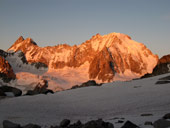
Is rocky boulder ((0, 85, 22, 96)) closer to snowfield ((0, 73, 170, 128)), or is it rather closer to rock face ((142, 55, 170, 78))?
snowfield ((0, 73, 170, 128))

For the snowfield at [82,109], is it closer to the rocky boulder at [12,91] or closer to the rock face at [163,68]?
the rocky boulder at [12,91]

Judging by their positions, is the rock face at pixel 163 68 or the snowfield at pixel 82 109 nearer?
the snowfield at pixel 82 109

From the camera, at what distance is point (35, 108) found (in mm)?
20047

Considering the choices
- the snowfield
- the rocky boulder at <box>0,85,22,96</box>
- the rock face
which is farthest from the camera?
the rock face

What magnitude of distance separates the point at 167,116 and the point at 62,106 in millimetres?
11118

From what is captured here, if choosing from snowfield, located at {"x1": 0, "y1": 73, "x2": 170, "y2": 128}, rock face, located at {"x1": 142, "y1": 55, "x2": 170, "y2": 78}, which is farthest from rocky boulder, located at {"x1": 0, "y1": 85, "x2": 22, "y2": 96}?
rock face, located at {"x1": 142, "y1": 55, "x2": 170, "y2": 78}

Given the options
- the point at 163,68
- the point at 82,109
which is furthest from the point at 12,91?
the point at 163,68

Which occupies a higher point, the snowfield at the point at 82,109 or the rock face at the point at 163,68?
the rock face at the point at 163,68

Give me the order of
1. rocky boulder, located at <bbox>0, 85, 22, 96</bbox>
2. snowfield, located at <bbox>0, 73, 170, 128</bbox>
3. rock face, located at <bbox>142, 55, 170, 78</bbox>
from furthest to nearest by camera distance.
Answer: rock face, located at <bbox>142, 55, 170, 78</bbox> < rocky boulder, located at <bbox>0, 85, 22, 96</bbox> < snowfield, located at <bbox>0, 73, 170, 128</bbox>

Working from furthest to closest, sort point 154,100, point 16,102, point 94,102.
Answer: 1. point 16,102
2. point 94,102
3. point 154,100

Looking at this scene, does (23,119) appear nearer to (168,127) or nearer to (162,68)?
(168,127)

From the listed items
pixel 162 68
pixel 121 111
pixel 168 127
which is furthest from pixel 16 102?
pixel 162 68

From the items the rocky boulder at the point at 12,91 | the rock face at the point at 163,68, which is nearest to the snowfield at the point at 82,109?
the rocky boulder at the point at 12,91

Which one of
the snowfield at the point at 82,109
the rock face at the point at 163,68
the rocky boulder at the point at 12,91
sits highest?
the rock face at the point at 163,68
